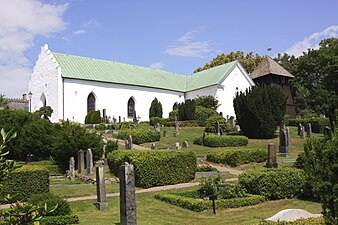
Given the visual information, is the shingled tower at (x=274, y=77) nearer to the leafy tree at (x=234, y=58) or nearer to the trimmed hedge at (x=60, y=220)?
the leafy tree at (x=234, y=58)

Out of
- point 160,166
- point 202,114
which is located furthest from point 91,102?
point 160,166

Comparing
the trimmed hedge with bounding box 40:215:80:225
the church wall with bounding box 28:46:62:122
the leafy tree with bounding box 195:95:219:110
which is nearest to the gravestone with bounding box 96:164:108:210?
the trimmed hedge with bounding box 40:215:80:225

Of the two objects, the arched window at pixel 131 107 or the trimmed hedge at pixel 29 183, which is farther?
the arched window at pixel 131 107

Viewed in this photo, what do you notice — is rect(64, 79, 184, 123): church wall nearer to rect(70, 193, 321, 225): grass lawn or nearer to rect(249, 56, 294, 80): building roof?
rect(249, 56, 294, 80): building roof

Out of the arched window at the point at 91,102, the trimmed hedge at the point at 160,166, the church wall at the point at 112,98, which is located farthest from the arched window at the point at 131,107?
the trimmed hedge at the point at 160,166

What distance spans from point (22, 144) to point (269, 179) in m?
15.8

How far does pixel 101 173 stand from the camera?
1245 centimetres

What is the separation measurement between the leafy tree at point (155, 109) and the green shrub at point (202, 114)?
282 inches

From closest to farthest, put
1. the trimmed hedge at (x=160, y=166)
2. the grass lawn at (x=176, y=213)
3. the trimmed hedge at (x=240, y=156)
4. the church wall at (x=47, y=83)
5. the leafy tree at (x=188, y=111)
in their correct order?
the grass lawn at (x=176, y=213)
the trimmed hedge at (x=160, y=166)
the trimmed hedge at (x=240, y=156)
the leafy tree at (x=188, y=111)
the church wall at (x=47, y=83)

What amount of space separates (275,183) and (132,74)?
38421 millimetres

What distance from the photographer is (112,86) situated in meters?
46.2

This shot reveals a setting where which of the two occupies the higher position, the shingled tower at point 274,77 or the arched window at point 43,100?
the shingled tower at point 274,77

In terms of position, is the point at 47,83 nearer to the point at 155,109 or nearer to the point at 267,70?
the point at 155,109

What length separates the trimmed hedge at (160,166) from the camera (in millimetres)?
16344
